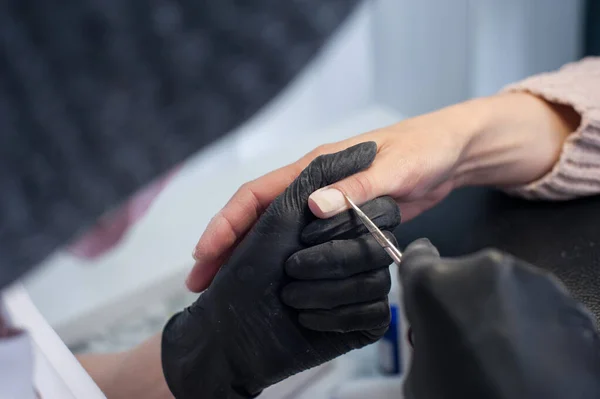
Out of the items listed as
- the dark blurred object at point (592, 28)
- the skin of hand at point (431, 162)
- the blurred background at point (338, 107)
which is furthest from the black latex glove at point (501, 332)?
the dark blurred object at point (592, 28)

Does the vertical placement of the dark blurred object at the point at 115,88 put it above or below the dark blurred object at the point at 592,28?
above

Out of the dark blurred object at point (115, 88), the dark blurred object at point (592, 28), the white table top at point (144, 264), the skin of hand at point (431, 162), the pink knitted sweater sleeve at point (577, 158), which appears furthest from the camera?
the dark blurred object at point (592, 28)

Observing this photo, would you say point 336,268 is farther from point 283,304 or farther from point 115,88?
point 115,88

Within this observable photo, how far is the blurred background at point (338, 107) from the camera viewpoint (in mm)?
1588

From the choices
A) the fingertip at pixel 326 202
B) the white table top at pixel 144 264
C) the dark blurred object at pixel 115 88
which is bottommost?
the white table top at pixel 144 264

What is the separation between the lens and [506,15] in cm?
171

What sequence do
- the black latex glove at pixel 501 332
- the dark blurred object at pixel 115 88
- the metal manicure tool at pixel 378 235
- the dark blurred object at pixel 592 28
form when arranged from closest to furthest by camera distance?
the dark blurred object at pixel 115 88 → the black latex glove at pixel 501 332 → the metal manicure tool at pixel 378 235 → the dark blurred object at pixel 592 28

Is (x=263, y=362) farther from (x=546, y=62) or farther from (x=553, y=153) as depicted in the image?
(x=546, y=62)

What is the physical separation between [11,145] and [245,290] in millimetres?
562

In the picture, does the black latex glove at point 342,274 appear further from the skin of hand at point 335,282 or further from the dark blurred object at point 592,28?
the dark blurred object at point 592,28

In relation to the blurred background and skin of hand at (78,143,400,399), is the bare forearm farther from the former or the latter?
the blurred background

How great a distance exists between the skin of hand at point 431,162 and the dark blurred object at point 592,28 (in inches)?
39.0

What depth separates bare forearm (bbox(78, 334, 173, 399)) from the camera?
782 mm

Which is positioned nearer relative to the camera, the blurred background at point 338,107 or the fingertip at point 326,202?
the fingertip at point 326,202
